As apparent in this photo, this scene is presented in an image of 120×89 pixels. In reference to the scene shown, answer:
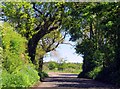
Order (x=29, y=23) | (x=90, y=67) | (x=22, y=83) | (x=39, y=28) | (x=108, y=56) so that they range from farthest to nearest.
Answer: (x=90, y=67) → (x=39, y=28) → (x=29, y=23) → (x=108, y=56) → (x=22, y=83)

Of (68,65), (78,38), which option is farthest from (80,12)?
(68,65)

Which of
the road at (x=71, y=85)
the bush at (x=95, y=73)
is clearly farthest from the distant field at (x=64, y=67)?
the road at (x=71, y=85)

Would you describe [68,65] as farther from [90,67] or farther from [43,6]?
[43,6]

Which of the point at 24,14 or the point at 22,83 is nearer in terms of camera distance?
the point at 22,83

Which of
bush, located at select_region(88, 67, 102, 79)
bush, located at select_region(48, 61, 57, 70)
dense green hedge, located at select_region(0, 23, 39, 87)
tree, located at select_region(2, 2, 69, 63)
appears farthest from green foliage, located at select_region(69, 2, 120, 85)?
bush, located at select_region(48, 61, 57, 70)

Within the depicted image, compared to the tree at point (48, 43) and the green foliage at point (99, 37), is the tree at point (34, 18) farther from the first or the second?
the tree at point (48, 43)

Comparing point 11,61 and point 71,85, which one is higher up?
point 11,61

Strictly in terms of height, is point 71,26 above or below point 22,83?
above

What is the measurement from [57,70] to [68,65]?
12.7 feet

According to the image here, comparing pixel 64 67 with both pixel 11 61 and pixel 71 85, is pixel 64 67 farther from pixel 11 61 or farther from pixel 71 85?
pixel 11 61

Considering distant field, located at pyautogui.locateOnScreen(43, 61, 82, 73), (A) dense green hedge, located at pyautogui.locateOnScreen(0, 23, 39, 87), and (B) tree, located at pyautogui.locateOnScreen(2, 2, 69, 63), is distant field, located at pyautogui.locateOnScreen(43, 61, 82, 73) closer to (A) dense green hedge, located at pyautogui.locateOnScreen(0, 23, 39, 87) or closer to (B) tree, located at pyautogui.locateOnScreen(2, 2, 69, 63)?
(B) tree, located at pyautogui.locateOnScreen(2, 2, 69, 63)

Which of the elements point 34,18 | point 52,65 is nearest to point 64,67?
point 52,65

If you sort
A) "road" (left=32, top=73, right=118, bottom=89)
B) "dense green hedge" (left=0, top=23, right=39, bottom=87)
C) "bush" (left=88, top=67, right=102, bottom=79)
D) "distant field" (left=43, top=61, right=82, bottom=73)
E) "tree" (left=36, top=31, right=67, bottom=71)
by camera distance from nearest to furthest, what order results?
"dense green hedge" (left=0, top=23, right=39, bottom=87) → "road" (left=32, top=73, right=118, bottom=89) → "bush" (left=88, top=67, right=102, bottom=79) → "tree" (left=36, top=31, right=67, bottom=71) → "distant field" (left=43, top=61, right=82, bottom=73)

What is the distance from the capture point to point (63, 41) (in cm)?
4631
